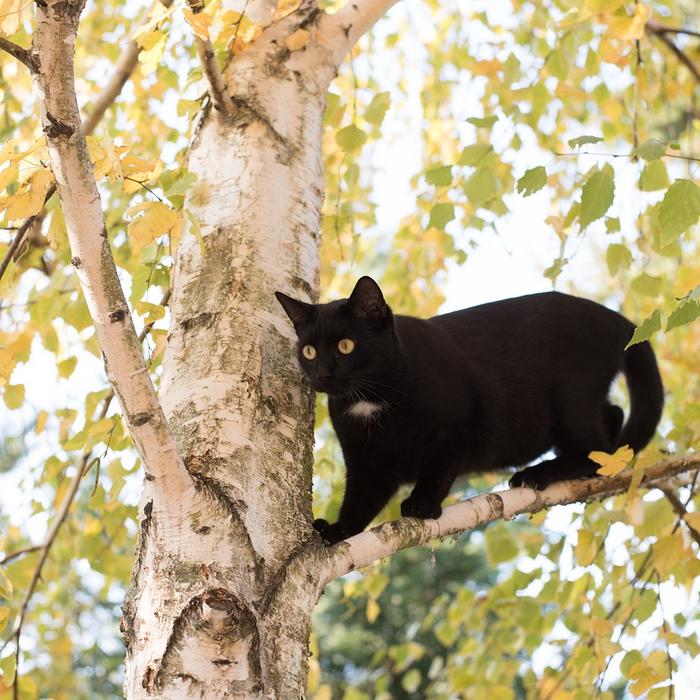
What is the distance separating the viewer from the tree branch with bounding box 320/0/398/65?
194cm

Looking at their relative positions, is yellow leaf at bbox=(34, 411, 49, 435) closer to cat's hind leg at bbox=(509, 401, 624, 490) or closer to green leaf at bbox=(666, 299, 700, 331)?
cat's hind leg at bbox=(509, 401, 624, 490)

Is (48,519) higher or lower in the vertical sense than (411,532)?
higher

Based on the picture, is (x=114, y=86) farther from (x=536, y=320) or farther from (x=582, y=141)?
Answer: (x=582, y=141)

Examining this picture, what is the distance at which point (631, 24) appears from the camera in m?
1.75

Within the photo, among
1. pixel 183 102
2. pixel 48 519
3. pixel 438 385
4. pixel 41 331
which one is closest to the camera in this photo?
pixel 183 102

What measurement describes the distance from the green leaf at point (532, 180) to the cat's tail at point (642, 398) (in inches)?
36.7

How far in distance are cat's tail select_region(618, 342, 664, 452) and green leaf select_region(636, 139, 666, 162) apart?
3.80 ft

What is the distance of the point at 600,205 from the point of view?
1.50m

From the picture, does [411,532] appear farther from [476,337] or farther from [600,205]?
[476,337]

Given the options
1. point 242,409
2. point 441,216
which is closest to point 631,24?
point 441,216

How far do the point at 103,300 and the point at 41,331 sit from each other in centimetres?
131

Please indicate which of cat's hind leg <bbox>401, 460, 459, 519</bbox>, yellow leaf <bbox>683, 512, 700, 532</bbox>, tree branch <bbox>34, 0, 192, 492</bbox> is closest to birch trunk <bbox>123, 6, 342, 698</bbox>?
tree branch <bbox>34, 0, 192, 492</bbox>

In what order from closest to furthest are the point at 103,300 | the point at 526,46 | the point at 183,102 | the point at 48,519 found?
the point at 103,300 → the point at 183,102 → the point at 48,519 → the point at 526,46

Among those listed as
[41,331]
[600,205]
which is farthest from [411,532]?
[41,331]
